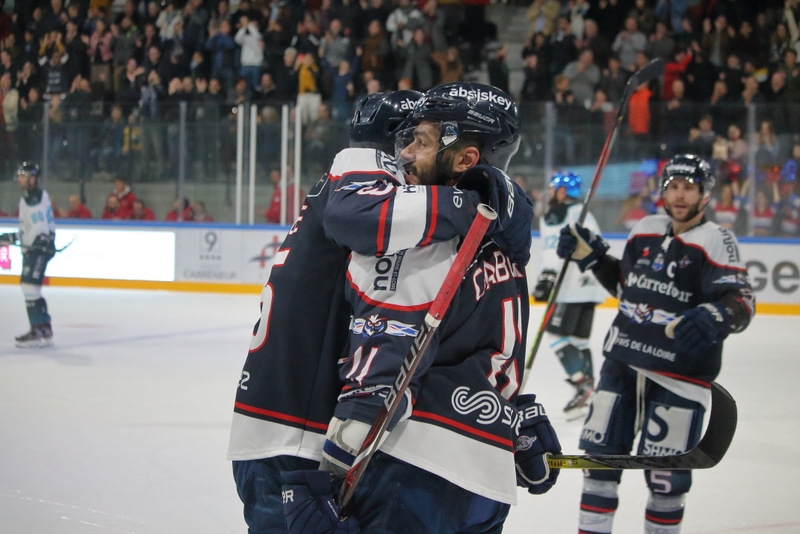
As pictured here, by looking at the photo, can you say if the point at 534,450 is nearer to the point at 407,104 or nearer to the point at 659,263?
the point at 407,104

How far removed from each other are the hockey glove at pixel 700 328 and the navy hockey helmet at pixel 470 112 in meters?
1.35

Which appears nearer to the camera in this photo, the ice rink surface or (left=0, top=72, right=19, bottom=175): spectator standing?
the ice rink surface

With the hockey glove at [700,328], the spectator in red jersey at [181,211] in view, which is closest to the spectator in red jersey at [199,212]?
the spectator in red jersey at [181,211]

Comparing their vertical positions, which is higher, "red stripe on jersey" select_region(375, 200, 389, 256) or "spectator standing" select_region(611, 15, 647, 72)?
"spectator standing" select_region(611, 15, 647, 72)

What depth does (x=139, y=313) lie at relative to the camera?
8.21m

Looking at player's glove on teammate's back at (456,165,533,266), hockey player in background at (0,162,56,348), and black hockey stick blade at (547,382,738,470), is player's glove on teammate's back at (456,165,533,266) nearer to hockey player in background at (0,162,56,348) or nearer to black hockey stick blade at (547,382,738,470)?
black hockey stick blade at (547,382,738,470)

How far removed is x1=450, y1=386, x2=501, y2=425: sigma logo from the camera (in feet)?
4.70

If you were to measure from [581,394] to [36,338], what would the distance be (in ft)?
12.2

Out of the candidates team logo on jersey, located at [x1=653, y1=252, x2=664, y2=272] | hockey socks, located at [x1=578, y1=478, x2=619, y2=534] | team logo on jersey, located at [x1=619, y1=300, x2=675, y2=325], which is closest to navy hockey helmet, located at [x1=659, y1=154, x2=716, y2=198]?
team logo on jersey, located at [x1=653, y1=252, x2=664, y2=272]

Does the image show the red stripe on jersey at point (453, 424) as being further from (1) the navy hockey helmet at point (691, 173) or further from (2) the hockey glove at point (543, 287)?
(2) the hockey glove at point (543, 287)

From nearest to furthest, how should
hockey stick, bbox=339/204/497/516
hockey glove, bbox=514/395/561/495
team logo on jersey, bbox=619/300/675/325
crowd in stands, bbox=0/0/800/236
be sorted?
hockey stick, bbox=339/204/497/516 < hockey glove, bbox=514/395/561/495 < team logo on jersey, bbox=619/300/675/325 < crowd in stands, bbox=0/0/800/236

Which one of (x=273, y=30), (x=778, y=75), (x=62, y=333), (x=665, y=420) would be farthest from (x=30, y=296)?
(x=778, y=75)

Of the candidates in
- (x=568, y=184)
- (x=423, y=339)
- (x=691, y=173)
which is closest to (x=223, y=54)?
(x=568, y=184)

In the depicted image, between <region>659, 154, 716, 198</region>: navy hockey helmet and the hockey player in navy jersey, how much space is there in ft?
5.23
